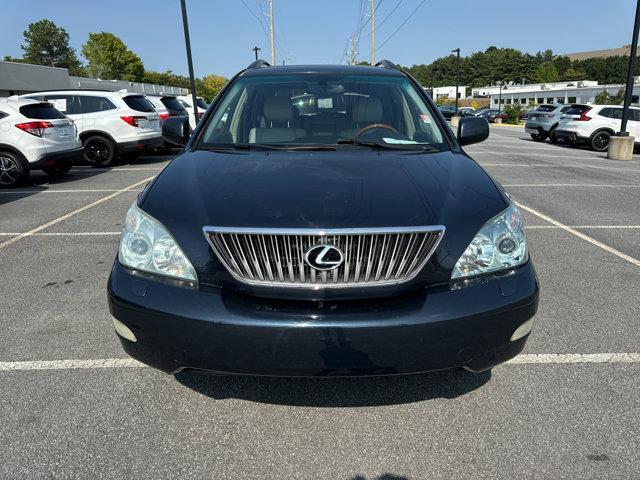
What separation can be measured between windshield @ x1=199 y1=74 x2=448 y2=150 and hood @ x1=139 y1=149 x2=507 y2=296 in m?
0.41

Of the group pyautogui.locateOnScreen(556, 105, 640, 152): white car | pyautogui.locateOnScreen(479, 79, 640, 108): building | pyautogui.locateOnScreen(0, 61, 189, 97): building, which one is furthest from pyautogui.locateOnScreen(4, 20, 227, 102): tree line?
pyautogui.locateOnScreen(556, 105, 640, 152): white car

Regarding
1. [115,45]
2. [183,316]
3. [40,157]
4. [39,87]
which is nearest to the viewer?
[183,316]

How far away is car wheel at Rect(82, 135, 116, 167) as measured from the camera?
39.7 ft

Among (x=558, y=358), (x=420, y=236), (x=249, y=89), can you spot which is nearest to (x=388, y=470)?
(x=420, y=236)

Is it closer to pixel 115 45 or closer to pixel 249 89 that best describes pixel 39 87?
pixel 249 89

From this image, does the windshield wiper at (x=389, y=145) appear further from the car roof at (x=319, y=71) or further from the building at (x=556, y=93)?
the building at (x=556, y=93)

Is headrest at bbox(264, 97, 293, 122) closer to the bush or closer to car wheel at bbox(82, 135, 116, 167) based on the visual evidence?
car wheel at bbox(82, 135, 116, 167)

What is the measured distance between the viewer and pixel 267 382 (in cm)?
263

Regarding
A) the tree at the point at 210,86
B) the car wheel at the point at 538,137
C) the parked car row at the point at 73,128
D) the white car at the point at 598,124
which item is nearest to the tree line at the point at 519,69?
the tree at the point at 210,86

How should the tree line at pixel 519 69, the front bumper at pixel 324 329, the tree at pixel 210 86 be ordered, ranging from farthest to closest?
the tree line at pixel 519 69 < the tree at pixel 210 86 < the front bumper at pixel 324 329

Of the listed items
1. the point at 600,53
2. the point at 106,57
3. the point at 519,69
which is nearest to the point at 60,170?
the point at 106,57

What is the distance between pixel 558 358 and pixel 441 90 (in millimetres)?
138246

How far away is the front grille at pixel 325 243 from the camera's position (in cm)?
199

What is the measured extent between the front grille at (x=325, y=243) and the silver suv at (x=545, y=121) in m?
21.1
